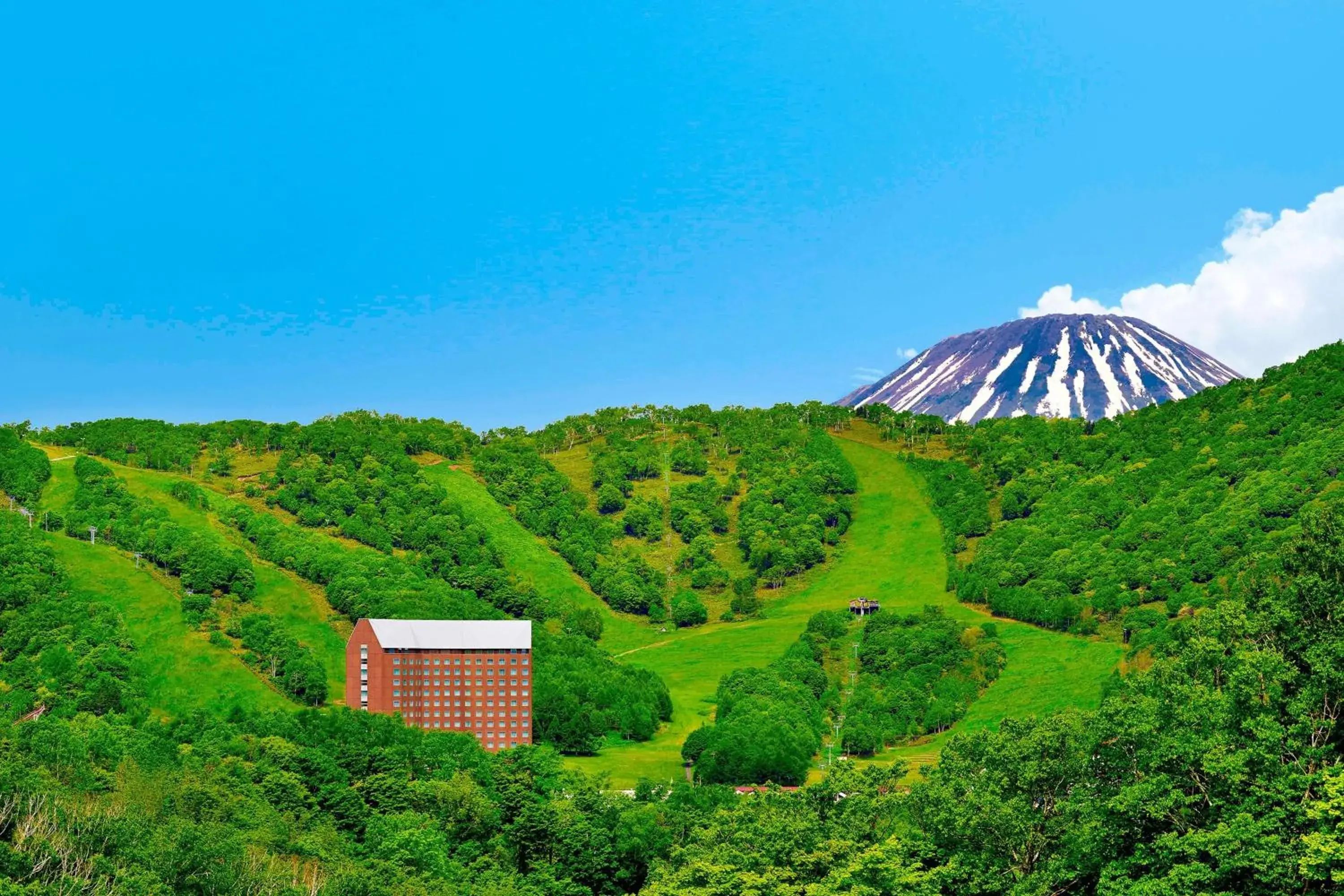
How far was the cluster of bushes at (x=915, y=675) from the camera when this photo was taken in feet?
481

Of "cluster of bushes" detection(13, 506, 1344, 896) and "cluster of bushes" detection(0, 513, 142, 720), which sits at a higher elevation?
"cluster of bushes" detection(0, 513, 142, 720)

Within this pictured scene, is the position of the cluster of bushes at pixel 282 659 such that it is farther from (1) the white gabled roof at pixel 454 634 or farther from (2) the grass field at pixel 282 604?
(1) the white gabled roof at pixel 454 634

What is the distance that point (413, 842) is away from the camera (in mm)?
78000

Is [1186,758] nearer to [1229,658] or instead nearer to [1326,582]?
[1229,658]

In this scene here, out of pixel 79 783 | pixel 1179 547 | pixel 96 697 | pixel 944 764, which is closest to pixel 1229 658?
pixel 944 764

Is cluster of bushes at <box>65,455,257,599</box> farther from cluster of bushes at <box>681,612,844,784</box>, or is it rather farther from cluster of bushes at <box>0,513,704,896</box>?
cluster of bushes at <box>681,612,844,784</box>

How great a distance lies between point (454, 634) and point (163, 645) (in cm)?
3235

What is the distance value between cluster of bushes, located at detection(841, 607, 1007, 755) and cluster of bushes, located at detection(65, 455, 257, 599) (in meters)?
76.7

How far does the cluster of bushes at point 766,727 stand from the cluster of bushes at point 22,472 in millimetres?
101589

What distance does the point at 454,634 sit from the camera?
14175 centimetres

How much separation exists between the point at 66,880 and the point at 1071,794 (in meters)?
47.5

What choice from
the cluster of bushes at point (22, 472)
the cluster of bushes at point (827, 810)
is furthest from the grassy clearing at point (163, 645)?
the cluster of bushes at point (827, 810)

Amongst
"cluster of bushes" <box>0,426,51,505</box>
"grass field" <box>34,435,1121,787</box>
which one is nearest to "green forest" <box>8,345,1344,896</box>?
"grass field" <box>34,435,1121,787</box>

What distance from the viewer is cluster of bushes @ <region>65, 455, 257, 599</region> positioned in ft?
525
